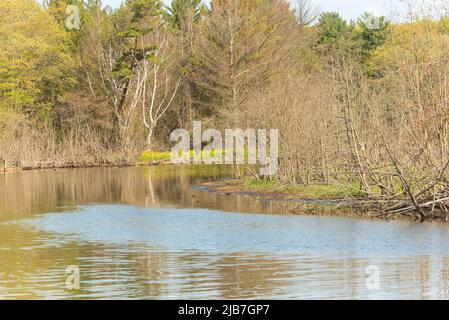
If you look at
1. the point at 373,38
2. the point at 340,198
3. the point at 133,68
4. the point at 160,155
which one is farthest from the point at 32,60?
the point at 340,198

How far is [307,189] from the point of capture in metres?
27.6

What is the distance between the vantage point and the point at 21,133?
50.7m

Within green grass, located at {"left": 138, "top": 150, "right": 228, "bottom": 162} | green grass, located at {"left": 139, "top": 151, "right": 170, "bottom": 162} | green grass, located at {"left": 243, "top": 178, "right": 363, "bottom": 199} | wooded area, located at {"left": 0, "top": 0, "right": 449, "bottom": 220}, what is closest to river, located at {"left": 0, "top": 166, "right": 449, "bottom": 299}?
green grass, located at {"left": 243, "top": 178, "right": 363, "bottom": 199}

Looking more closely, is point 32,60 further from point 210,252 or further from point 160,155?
point 210,252

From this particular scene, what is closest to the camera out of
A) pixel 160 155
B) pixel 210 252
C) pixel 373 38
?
pixel 210 252

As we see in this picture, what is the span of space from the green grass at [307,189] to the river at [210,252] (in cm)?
142

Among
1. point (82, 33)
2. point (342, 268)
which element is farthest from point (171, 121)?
point (342, 268)

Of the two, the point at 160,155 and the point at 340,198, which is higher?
the point at 160,155

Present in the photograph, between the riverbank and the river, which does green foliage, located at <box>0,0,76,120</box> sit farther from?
the river

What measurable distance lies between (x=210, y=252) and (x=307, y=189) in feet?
37.5

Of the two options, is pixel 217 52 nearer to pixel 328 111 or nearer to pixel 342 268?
pixel 328 111

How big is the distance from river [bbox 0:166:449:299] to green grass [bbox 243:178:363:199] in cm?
142

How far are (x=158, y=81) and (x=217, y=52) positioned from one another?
7.54 m
